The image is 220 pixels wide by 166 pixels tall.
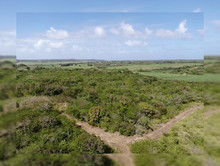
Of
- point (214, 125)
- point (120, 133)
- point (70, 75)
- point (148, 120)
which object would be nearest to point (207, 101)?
point (214, 125)

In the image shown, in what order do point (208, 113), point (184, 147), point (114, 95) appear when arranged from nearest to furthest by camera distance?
point (184, 147) → point (208, 113) → point (114, 95)

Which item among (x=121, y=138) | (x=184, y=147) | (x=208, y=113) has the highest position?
(x=208, y=113)

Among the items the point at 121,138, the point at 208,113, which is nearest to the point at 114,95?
the point at 121,138

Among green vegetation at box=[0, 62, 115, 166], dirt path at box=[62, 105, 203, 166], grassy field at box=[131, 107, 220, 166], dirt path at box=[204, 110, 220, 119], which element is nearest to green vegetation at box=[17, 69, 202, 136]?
dirt path at box=[62, 105, 203, 166]

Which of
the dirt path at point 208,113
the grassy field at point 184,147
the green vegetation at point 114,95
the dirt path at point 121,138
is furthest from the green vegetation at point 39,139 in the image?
the dirt path at point 208,113

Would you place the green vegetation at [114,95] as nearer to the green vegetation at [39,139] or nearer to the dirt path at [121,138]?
the dirt path at [121,138]

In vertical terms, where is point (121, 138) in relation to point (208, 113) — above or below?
below

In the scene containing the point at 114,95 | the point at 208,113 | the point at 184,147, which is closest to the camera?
the point at 184,147

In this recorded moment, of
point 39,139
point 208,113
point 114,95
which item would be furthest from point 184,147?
point 39,139

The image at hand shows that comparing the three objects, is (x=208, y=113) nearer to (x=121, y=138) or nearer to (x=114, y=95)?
(x=121, y=138)

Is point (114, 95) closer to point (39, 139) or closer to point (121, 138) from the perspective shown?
point (121, 138)

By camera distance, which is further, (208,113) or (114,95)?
(114,95)
